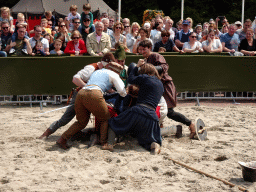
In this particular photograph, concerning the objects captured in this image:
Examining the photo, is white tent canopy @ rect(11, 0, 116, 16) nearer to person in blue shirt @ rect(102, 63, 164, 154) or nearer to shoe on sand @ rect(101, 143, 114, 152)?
person in blue shirt @ rect(102, 63, 164, 154)

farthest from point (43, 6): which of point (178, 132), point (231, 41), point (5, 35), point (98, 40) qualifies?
point (178, 132)

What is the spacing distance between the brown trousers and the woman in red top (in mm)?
4381

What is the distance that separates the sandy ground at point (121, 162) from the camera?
4855 millimetres

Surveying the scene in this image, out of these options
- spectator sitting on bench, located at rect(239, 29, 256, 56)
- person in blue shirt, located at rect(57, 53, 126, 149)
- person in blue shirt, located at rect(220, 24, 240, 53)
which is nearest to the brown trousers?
person in blue shirt, located at rect(57, 53, 126, 149)

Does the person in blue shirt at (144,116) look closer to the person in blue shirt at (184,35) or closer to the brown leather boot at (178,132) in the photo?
the brown leather boot at (178,132)

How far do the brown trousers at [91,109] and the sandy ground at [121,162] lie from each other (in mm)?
292

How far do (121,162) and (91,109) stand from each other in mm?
970

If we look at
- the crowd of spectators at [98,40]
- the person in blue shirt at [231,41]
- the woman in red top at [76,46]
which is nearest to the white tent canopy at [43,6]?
the crowd of spectators at [98,40]

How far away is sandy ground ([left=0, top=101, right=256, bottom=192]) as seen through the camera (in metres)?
4.86

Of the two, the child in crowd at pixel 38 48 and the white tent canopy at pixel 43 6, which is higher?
the white tent canopy at pixel 43 6

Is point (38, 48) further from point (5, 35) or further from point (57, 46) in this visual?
point (5, 35)

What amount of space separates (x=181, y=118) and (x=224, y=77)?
4.24 meters

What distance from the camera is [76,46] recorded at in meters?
10.5

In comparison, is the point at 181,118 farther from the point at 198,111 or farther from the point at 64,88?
the point at 64,88
